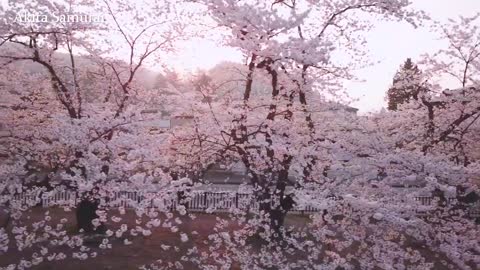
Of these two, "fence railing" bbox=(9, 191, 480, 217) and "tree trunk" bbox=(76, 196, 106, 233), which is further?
"tree trunk" bbox=(76, 196, 106, 233)

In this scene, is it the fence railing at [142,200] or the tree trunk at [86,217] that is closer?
the fence railing at [142,200]

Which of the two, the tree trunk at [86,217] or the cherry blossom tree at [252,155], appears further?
the tree trunk at [86,217]

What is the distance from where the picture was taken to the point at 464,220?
8672 millimetres

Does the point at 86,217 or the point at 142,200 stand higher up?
the point at 142,200

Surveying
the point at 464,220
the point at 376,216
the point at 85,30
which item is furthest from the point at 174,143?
the point at 464,220

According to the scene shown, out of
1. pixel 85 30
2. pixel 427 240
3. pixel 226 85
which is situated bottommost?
pixel 427 240

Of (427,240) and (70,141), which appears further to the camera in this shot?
(427,240)

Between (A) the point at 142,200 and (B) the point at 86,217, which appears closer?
(A) the point at 142,200

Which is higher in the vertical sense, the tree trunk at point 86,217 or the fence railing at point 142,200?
the fence railing at point 142,200

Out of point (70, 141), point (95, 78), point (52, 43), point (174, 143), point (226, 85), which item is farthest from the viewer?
point (95, 78)

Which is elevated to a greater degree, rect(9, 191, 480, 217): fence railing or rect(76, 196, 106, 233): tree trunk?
rect(9, 191, 480, 217): fence railing

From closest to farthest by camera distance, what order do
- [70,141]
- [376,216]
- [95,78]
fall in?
1. [376,216]
2. [70,141]
3. [95,78]

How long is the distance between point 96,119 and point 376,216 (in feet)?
15.4

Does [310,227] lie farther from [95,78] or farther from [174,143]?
[95,78]
